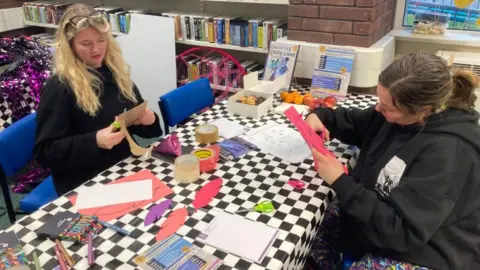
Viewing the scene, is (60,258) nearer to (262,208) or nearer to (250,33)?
(262,208)

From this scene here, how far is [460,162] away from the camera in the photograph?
1106 mm

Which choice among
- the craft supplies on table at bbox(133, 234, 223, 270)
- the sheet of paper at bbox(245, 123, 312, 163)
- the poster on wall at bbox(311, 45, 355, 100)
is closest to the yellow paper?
the poster on wall at bbox(311, 45, 355, 100)

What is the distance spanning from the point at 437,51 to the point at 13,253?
254cm

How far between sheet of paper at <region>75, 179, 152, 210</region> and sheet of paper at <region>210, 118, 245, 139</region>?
0.47 metres

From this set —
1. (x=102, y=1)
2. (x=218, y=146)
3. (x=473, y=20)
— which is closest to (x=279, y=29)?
(x=473, y=20)

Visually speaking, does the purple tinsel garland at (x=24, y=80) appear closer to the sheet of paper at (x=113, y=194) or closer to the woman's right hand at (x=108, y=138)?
the woman's right hand at (x=108, y=138)

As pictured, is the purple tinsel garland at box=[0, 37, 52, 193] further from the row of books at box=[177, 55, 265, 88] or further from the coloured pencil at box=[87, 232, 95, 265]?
the coloured pencil at box=[87, 232, 95, 265]

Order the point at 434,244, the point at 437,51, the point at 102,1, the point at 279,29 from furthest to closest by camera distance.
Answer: the point at 102,1, the point at 279,29, the point at 437,51, the point at 434,244

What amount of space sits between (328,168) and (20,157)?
1256 millimetres

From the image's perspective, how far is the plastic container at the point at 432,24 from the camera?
8.48ft

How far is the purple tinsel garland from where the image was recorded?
2521 millimetres

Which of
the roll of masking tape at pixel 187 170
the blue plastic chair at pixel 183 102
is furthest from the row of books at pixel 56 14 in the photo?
the roll of masking tape at pixel 187 170

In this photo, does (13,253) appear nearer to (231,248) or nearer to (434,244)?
(231,248)

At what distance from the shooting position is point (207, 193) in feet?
4.42
